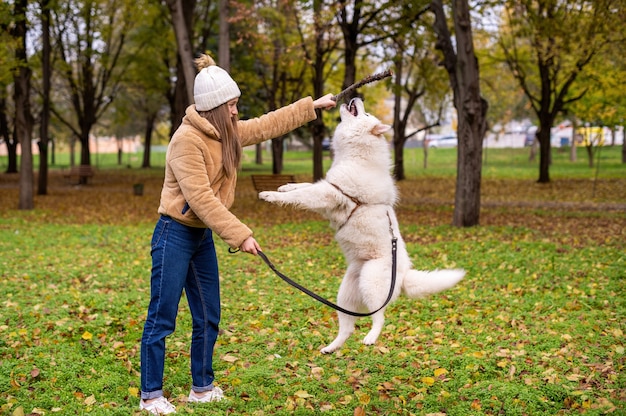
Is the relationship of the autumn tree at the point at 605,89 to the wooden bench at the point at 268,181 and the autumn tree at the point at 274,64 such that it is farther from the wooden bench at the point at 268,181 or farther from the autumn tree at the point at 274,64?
the wooden bench at the point at 268,181

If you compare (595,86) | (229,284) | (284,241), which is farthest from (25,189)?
(595,86)

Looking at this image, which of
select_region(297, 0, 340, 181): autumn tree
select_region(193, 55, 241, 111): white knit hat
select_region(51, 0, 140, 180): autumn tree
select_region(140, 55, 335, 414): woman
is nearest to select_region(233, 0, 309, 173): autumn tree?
select_region(297, 0, 340, 181): autumn tree

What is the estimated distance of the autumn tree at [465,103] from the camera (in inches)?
503

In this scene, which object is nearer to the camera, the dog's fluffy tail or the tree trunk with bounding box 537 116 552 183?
the dog's fluffy tail

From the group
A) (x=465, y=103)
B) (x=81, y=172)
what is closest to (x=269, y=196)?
(x=465, y=103)

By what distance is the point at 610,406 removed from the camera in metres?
4.59

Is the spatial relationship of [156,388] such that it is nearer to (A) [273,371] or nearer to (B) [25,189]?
(A) [273,371]

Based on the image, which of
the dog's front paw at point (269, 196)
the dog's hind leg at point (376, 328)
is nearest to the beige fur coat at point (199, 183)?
the dog's front paw at point (269, 196)

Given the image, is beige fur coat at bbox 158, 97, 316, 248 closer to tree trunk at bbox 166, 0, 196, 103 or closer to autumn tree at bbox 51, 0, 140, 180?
tree trunk at bbox 166, 0, 196, 103

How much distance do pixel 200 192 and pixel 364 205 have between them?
1077mm

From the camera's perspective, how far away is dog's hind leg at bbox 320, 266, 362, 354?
4445mm

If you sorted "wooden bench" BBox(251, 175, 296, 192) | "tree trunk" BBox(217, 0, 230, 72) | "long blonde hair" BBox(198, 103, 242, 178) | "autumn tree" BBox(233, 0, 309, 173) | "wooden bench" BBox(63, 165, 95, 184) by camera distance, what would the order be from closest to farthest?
1. "long blonde hair" BBox(198, 103, 242, 178)
2. "tree trunk" BBox(217, 0, 230, 72)
3. "wooden bench" BBox(251, 175, 296, 192)
4. "autumn tree" BBox(233, 0, 309, 173)
5. "wooden bench" BBox(63, 165, 95, 184)

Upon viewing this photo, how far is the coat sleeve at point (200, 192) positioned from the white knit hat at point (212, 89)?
257 millimetres

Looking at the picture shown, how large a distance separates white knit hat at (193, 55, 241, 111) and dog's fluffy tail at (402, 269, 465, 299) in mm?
1742
